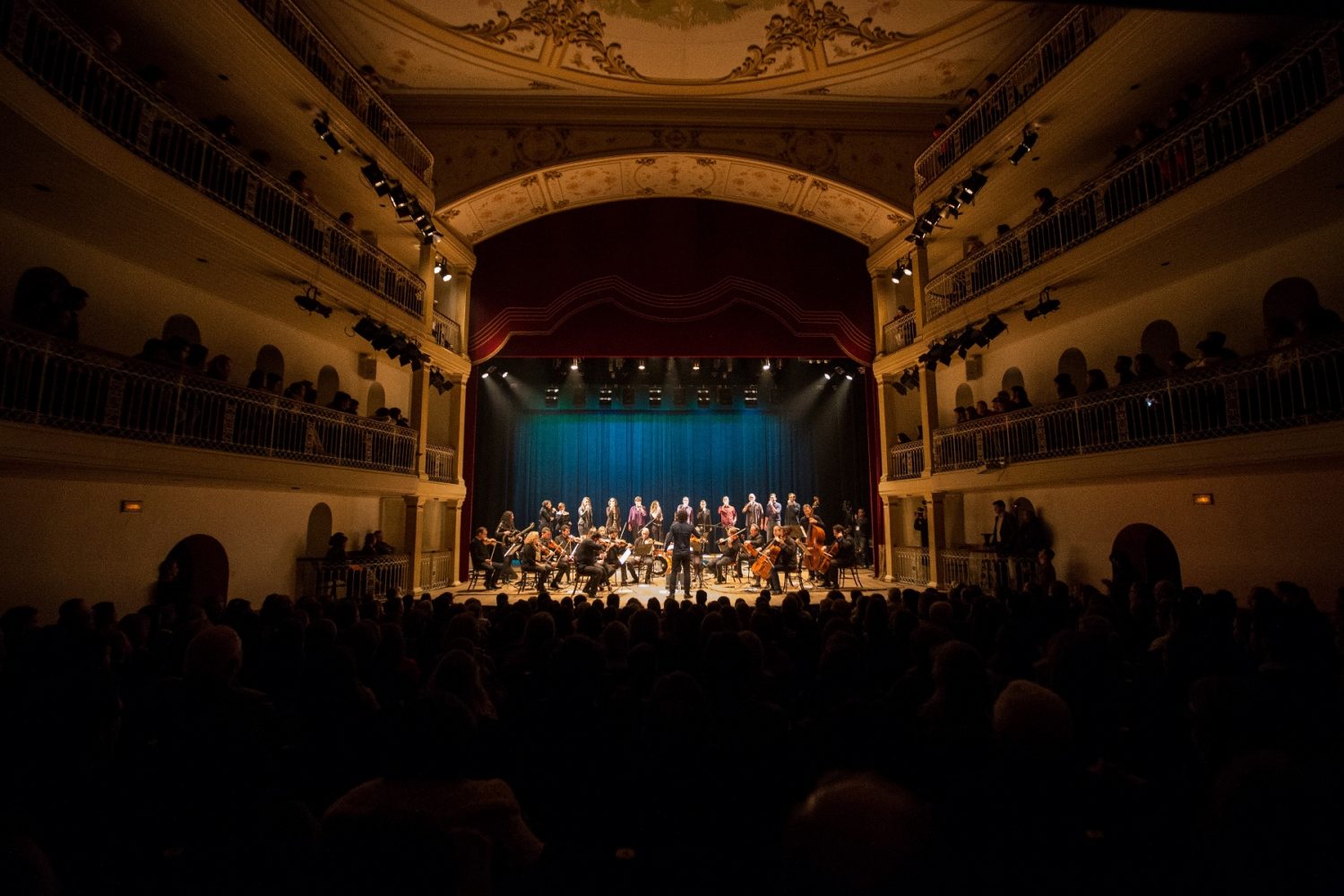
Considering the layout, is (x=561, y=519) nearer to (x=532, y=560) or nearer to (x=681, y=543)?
(x=532, y=560)

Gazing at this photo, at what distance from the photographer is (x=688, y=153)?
14.1 m

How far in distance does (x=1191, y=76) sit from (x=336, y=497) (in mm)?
15799

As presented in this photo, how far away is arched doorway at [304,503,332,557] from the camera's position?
1248 cm

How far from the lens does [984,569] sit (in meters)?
12.0

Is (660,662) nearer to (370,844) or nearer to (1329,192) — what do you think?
(370,844)

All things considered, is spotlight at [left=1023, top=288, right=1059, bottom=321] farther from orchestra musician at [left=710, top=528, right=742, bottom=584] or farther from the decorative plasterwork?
orchestra musician at [left=710, top=528, right=742, bottom=584]

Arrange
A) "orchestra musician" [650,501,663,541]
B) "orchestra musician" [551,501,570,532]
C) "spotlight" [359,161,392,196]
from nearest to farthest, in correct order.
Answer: "spotlight" [359,161,392,196] → "orchestra musician" [551,501,570,532] → "orchestra musician" [650,501,663,541]

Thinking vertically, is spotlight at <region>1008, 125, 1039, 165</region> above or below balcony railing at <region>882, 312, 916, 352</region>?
above

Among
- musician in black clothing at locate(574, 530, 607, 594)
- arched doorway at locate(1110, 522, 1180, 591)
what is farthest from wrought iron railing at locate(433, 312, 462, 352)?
arched doorway at locate(1110, 522, 1180, 591)

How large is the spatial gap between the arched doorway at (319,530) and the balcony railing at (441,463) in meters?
1.98

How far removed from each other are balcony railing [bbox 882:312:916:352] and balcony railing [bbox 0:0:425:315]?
10.6m

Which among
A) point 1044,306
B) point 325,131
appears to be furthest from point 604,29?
point 1044,306

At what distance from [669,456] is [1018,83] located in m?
13.7

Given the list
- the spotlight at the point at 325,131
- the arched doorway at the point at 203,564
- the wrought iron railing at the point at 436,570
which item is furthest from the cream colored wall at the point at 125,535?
the spotlight at the point at 325,131
